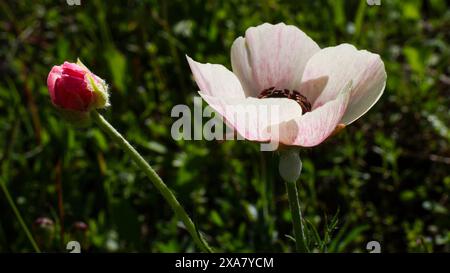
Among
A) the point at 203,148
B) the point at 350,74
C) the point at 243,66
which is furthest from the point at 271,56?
the point at 203,148

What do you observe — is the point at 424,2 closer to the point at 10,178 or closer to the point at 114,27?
the point at 114,27

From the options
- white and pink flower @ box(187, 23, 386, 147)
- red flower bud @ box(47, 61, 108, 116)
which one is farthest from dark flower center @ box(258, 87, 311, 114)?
red flower bud @ box(47, 61, 108, 116)

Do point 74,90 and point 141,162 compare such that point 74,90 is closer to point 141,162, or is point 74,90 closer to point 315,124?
point 141,162

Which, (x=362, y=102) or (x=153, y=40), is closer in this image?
(x=362, y=102)

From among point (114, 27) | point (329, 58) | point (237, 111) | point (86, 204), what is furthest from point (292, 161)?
point (114, 27)

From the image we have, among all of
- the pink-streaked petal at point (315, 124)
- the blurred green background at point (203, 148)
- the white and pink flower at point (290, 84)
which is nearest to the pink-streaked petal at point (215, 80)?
the white and pink flower at point (290, 84)

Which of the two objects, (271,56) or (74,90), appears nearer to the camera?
(74,90)

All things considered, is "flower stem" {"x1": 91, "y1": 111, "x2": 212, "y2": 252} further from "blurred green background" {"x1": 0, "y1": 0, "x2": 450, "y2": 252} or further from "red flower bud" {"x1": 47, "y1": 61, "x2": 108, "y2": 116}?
"blurred green background" {"x1": 0, "y1": 0, "x2": 450, "y2": 252}
